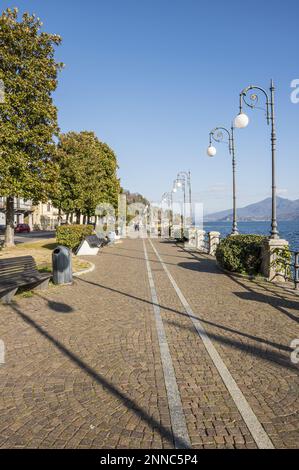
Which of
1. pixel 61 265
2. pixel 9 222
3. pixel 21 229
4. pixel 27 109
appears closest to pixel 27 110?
pixel 27 109

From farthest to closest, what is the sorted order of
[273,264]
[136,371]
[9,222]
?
[9,222] → [273,264] → [136,371]

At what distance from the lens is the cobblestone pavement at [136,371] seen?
3.46 metres

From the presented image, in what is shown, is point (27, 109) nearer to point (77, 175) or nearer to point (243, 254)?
point (77, 175)

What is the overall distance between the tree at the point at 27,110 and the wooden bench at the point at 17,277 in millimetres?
10678

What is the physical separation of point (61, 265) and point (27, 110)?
13612mm

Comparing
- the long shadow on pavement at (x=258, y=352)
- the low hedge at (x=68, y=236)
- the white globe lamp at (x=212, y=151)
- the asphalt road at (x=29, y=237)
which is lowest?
the long shadow on pavement at (x=258, y=352)

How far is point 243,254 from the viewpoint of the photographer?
12.7 metres

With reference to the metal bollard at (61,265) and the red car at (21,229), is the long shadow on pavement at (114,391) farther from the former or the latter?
the red car at (21,229)

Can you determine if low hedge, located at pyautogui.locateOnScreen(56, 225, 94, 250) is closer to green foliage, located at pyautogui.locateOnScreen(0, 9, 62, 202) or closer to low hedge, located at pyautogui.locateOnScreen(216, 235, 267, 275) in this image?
green foliage, located at pyautogui.locateOnScreen(0, 9, 62, 202)

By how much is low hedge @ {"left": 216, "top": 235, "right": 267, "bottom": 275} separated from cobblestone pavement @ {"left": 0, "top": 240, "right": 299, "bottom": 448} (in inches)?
130

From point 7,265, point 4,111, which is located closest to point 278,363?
point 7,265

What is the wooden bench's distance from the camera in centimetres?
815

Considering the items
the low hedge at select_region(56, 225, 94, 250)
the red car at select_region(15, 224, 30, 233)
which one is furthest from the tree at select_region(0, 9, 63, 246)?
the red car at select_region(15, 224, 30, 233)

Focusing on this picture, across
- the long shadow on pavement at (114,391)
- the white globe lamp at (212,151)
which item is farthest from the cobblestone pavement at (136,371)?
the white globe lamp at (212,151)
